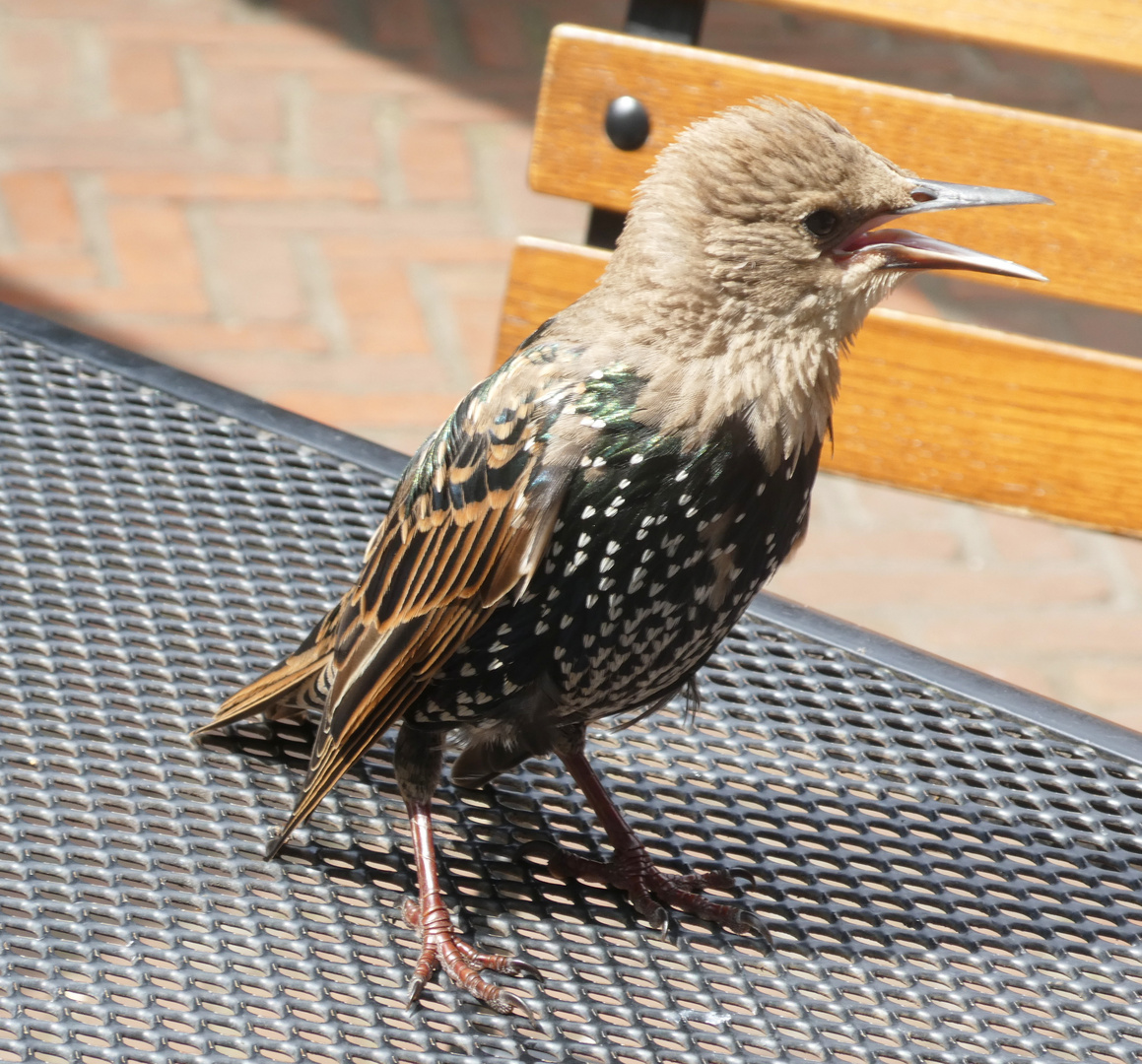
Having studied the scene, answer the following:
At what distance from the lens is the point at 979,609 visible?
13.5 ft

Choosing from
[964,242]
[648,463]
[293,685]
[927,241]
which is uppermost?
[927,241]

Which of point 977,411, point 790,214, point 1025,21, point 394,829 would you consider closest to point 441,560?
point 394,829

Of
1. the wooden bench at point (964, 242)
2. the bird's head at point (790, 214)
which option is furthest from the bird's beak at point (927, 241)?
the wooden bench at point (964, 242)

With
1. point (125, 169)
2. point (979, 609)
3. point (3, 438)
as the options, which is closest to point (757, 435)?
point (3, 438)

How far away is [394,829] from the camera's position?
1.85 metres

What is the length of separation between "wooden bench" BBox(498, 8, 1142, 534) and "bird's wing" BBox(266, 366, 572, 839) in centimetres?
66

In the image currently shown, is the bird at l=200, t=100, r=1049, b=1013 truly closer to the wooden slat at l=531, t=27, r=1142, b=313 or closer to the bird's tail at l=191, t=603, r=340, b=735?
the bird's tail at l=191, t=603, r=340, b=735

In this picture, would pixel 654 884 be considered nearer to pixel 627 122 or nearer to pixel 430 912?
pixel 430 912

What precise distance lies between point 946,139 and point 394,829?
1258 mm

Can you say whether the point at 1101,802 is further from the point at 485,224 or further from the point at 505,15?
the point at 505,15

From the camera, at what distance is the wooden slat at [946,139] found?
7.22 ft

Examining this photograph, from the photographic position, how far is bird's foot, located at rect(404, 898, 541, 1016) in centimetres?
160

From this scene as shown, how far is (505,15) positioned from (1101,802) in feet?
15.7

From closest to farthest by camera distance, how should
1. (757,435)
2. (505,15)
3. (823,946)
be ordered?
1. (757,435)
2. (823,946)
3. (505,15)
